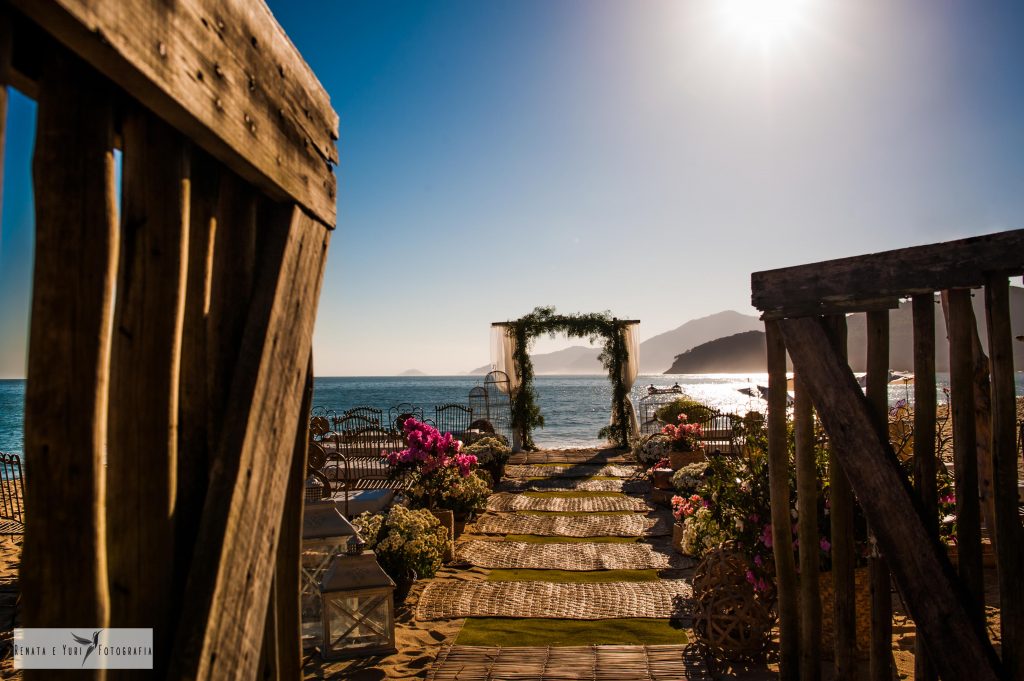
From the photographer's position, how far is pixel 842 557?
255cm

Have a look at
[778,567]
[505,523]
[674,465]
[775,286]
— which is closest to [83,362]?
[775,286]

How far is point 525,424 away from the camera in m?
15.4

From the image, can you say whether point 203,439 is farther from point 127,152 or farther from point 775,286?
point 775,286

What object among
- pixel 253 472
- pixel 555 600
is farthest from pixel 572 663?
pixel 253 472

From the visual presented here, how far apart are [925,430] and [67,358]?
97.9 inches

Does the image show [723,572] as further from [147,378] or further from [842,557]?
[147,378]

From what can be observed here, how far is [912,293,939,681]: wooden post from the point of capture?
82.7 inches

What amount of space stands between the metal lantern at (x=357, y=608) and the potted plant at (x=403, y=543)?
3.27 feet

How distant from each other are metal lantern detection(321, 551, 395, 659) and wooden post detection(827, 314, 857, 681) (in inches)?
107

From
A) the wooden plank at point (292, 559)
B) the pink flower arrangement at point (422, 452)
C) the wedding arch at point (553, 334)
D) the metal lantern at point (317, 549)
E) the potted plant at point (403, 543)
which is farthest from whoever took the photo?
the wedding arch at point (553, 334)

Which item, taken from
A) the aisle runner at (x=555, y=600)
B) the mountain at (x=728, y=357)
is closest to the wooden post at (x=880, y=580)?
the aisle runner at (x=555, y=600)

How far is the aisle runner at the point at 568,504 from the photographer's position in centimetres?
888

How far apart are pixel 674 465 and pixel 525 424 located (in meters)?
5.78

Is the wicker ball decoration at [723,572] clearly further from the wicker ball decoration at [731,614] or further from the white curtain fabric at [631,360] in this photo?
the white curtain fabric at [631,360]
